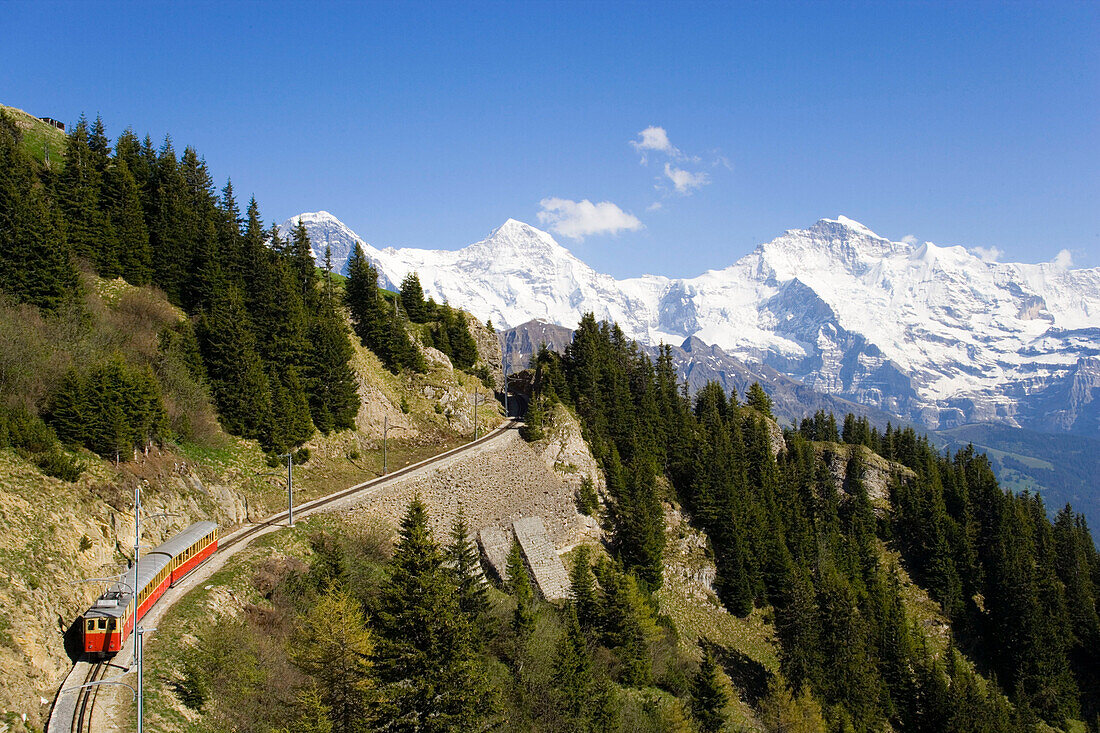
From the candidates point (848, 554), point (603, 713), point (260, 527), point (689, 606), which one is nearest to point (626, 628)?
point (603, 713)

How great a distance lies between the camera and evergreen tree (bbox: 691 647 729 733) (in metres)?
46.9

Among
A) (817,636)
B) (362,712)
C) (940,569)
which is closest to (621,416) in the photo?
(817,636)

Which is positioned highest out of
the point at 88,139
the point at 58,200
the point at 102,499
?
the point at 88,139

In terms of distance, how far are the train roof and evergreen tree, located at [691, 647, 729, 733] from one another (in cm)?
3563

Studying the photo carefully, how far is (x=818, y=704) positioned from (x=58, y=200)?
8066 centimetres

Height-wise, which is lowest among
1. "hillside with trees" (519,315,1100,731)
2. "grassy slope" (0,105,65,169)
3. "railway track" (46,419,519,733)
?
"hillside with trees" (519,315,1100,731)

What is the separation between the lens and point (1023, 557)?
99125 mm

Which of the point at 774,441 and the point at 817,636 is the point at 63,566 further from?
the point at 774,441

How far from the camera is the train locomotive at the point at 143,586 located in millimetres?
28547

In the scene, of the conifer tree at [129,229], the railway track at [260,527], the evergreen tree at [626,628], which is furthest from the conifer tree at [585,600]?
the conifer tree at [129,229]

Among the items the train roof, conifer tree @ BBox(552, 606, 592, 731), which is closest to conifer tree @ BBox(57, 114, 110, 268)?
the train roof

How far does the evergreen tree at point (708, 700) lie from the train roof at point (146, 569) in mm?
35634

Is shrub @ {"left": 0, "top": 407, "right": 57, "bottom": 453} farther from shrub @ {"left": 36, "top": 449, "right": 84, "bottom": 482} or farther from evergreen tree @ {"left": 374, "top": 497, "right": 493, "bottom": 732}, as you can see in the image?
evergreen tree @ {"left": 374, "top": 497, "right": 493, "bottom": 732}

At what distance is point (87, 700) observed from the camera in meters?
26.8
